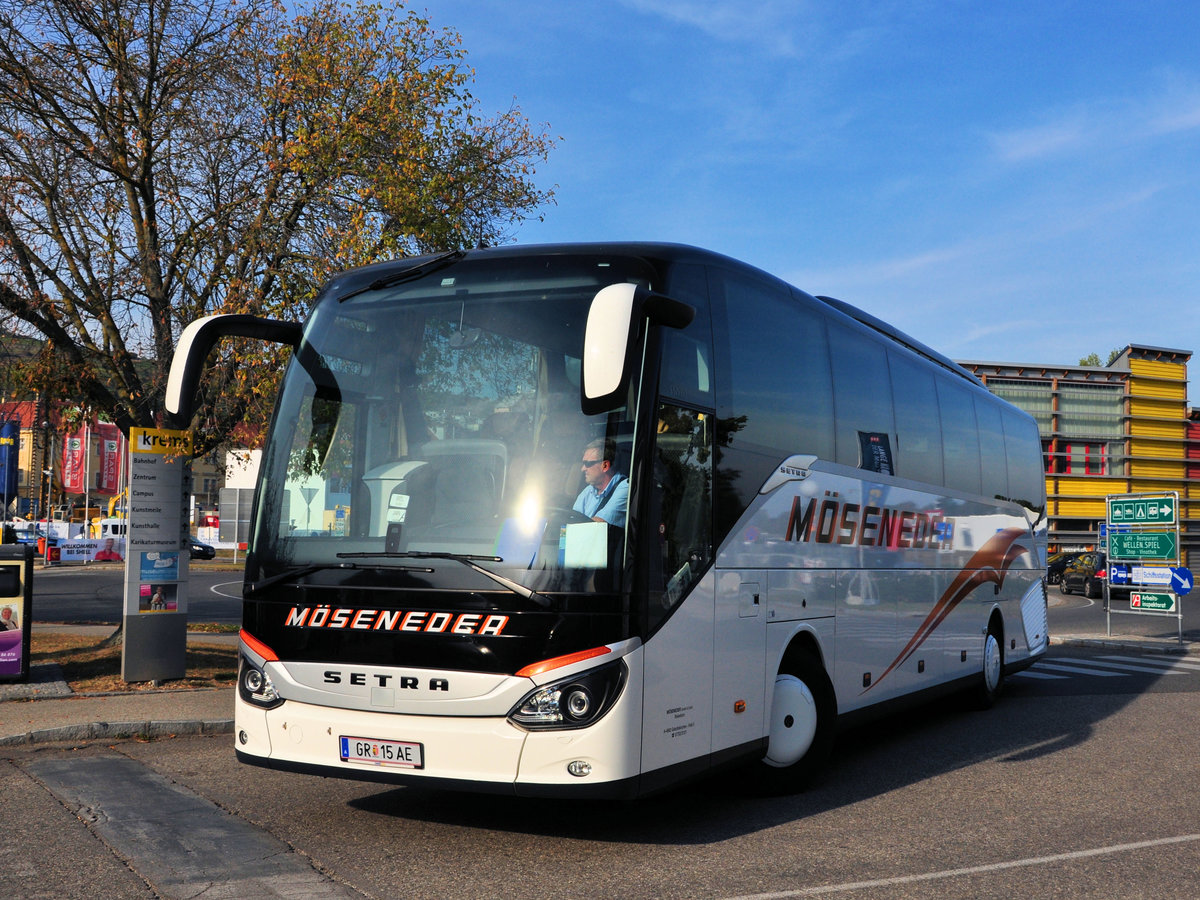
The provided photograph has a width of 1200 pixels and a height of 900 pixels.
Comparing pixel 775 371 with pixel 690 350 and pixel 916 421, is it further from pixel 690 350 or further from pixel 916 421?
pixel 916 421

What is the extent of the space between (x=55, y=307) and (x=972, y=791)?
11.5 meters

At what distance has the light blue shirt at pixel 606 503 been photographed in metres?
5.66

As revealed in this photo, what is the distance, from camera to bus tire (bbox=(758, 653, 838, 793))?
7234 mm

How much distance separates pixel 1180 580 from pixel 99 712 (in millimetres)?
18802

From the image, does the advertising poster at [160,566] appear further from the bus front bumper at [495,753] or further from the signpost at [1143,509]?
the signpost at [1143,509]

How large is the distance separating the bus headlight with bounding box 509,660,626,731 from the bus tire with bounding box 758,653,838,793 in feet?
6.36

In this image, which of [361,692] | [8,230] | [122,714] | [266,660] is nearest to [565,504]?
[361,692]

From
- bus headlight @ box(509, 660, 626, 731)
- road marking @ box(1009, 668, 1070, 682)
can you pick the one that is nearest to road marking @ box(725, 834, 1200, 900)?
bus headlight @ box(509, 660, 626, 731)

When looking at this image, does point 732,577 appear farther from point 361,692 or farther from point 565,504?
point 361,692

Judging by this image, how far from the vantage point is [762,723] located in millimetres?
6918

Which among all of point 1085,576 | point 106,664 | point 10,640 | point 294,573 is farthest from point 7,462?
point 1085,576

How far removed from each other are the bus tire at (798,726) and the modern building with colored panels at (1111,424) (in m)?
36.8

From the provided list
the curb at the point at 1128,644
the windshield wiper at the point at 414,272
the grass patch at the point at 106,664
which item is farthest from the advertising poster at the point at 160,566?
the curb at the point at 1128,644

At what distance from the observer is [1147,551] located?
22.0 metres
